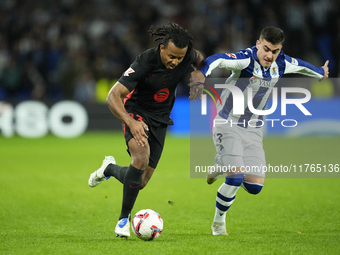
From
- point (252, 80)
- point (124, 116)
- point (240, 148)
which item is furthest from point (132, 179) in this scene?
point (252, 80)

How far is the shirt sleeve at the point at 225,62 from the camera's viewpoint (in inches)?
189

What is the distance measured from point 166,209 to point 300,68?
2.49 m

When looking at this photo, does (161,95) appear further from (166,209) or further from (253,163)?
(166,209)

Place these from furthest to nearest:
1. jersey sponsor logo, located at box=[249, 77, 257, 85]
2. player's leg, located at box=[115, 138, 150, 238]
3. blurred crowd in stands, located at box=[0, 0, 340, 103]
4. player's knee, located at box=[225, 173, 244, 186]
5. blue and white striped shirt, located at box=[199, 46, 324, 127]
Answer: blurred crowd in stands, located at box=[0, 0, 340, 103] < jersey sponsor logo, located at box=[249, 77, 257, 85] < blue and white striped shirt, located at box=[199, 46, 324, 127] < player's knee, located at box=[225, 173, 244, 186] < player's leg, located at box=[115, 138, 150, 238]

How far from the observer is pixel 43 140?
13477 millimetres

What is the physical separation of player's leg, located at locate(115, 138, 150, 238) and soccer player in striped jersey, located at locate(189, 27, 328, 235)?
895mm

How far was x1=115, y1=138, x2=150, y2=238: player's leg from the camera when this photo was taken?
4688 millimetres

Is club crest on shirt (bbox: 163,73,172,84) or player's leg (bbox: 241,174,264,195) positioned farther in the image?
player's leg (bbox: 241,174,264,195)

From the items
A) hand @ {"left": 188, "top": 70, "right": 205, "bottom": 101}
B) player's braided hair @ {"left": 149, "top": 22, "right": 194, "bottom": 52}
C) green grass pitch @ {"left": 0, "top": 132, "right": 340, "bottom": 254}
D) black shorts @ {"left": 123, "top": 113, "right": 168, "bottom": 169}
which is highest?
player's braided hair @ {"left": 149, "top": 22, "right": 194, "bottom": 52}

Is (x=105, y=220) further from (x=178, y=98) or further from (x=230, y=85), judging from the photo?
(x=178, y=98)

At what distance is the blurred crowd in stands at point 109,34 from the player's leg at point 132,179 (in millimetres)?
10211

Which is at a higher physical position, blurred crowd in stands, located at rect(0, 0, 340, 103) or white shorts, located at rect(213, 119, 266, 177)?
blurred crowd in stands, located at rect(0, 0, 340, 103)

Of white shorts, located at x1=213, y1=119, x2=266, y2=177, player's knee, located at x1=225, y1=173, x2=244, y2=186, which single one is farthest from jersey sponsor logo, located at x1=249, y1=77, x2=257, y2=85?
player's knee, located at x1=225, y1=173, x2=244, y2=186

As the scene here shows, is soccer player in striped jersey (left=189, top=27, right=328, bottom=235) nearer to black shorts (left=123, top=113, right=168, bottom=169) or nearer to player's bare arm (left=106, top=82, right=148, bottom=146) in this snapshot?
black shorts (left=123, top=113, right=168, bottom=169)
